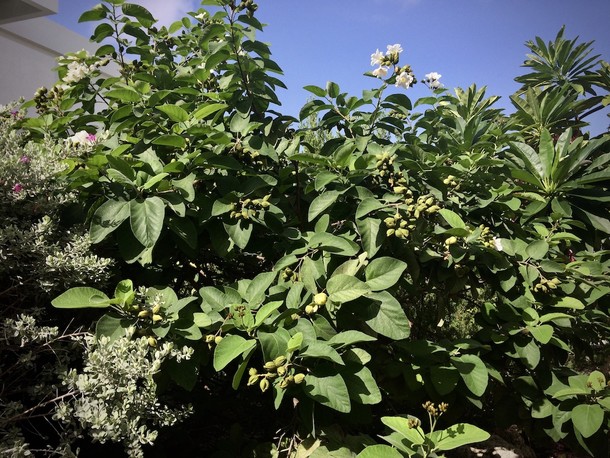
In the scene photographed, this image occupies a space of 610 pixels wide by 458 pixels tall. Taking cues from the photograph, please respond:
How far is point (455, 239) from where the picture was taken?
5.64 ft

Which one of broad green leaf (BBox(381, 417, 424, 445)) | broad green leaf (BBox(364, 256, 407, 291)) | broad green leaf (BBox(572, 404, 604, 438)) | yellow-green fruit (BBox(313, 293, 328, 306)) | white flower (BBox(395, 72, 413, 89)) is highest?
white flower (BBox(395, 72, 413, 89))

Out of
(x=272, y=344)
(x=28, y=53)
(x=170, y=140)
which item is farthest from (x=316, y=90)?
(x=28, y=53)

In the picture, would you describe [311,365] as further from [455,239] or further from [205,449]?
[205,449]

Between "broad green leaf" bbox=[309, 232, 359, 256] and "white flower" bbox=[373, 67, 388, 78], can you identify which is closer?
"broad green leaf" bbox=[309, 232, 359, 256]

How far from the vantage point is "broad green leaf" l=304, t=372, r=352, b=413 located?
1.31m

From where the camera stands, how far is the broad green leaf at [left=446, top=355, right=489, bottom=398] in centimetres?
164

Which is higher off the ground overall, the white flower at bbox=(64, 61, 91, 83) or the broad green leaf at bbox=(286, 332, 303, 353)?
the white flower at bbox=(64, 61, 91, 83)

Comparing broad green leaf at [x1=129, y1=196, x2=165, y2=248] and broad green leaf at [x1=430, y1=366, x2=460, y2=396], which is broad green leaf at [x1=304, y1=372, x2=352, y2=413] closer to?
broad green leaf at [x1=430, y1=366, x2=460, y2=396]

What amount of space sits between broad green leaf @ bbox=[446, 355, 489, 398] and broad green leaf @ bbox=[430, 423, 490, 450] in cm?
24

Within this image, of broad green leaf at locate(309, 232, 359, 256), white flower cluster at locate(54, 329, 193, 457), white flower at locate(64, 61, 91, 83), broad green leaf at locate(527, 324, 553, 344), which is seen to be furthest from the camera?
white flower at locate(64, 61, 91, 83)

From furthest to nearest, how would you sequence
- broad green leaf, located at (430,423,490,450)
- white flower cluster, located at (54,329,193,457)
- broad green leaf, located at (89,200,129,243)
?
broad green leaf, located at (89,200,129,243) → broad green leaf, located at (430,423,490,450) → white flower cluster, located at (54,329,193,457)

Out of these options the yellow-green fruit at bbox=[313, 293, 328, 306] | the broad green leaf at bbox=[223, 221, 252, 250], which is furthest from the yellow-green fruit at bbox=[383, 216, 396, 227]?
the broad green leaf at bbox=[223, 221, 252, 250]

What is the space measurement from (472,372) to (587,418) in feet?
1.55

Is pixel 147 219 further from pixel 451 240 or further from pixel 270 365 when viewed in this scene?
pixel 451 240
